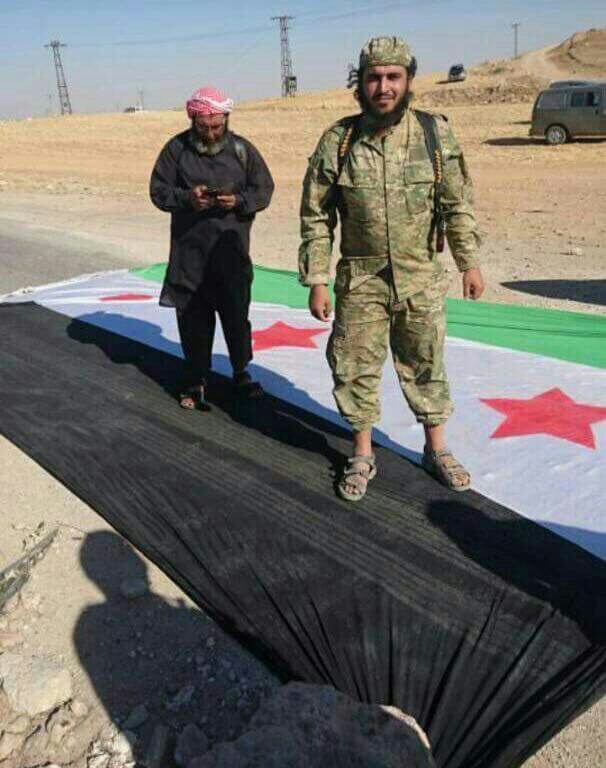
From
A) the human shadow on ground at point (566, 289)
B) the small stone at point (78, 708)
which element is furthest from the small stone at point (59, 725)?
the human shadow on ground at point (566, 289)

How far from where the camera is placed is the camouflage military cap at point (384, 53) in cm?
258

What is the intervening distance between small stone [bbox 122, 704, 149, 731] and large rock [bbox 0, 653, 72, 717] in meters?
0.21

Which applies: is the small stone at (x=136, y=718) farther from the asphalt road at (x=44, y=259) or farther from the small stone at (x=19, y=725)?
the asphalt road at (x=44, y=259)

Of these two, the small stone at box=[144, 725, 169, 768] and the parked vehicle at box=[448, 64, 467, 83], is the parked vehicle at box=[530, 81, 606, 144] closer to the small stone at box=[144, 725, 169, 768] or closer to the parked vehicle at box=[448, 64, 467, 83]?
the small stone at box=[144, 725, 169, 768]

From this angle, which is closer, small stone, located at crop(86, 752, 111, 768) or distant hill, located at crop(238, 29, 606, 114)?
small stone, located at crop(86, 752, 111, 768)

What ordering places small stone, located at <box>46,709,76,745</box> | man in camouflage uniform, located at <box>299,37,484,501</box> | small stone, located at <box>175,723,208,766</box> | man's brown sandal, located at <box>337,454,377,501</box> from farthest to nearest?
man's brown sandal, located at <box>337,454,377,501</box>
man in camouflage uniform, located at <box>299,37,484,501</box>
small stone, located at <box>46,709,76,745</box>
small stone, located at <box>175,723,208,766</box>

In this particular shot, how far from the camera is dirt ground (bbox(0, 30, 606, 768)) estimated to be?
98.7 inches

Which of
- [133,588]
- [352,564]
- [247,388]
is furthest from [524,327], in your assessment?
[133,588]

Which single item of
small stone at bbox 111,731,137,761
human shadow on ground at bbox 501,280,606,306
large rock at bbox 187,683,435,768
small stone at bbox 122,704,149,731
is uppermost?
large rock at bbox 187,683,435,768

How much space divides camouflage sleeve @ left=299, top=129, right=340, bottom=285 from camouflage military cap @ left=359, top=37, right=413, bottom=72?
0.28m

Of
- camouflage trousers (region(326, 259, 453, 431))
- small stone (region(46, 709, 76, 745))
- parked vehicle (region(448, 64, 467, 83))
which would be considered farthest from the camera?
parked vehicle (region(448, 64, 467, 83))

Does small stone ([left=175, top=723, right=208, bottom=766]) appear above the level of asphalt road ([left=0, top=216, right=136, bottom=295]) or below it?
above

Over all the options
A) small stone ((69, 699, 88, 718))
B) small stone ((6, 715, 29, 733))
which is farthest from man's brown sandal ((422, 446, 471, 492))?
small stone ((6, 715, 29, 733))

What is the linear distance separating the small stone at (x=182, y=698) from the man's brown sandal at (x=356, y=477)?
106cm
